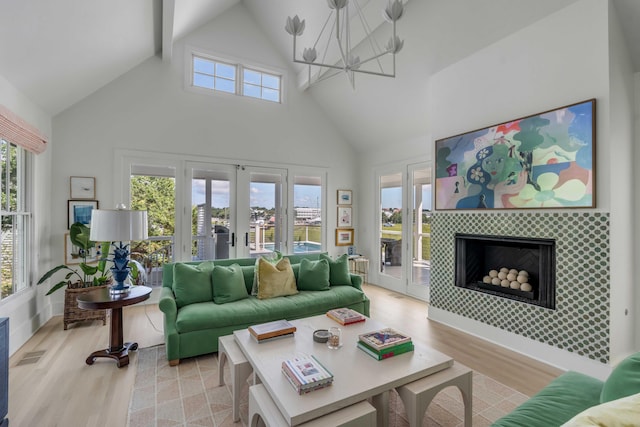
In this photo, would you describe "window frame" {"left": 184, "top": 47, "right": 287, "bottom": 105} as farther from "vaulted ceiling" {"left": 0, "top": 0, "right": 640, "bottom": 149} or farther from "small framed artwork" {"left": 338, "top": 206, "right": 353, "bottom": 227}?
"small framed artwork" {"left": 338, "top": 206, "right": 353, "bottom": 227}

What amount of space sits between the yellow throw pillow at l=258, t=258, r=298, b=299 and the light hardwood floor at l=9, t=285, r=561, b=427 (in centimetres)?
123

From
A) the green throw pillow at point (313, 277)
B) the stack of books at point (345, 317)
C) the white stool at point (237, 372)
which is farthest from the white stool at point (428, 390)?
the green throw pillow at point (313, 277)

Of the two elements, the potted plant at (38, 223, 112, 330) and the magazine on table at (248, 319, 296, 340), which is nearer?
the magazine on table at (248, 319, 296, 340)

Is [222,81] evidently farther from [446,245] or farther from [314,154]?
[446,245]

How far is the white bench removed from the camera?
1455 millimetres

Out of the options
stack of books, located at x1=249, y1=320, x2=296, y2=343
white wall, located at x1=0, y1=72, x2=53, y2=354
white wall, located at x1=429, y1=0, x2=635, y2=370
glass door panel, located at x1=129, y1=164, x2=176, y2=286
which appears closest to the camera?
stack of books, located at x1=249, y1=320, x2=296, y2=343

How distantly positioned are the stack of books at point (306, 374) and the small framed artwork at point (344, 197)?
4445 millimetres

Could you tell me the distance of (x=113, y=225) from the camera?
2.62 metres

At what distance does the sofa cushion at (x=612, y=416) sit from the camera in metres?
0.92

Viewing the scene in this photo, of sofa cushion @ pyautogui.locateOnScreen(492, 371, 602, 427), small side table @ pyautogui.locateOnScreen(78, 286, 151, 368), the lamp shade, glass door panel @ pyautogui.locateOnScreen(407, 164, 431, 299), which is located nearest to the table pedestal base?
small side table @ pyautogui.locateOnScreen(78, 286, 151, 368)

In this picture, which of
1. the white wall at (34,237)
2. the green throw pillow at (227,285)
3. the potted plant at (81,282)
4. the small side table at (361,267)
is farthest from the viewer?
the small side table at (361,267)

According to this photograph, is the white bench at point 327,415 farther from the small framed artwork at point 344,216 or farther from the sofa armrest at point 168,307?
the small framed artwork at point 344,216

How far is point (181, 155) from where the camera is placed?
4.70 meters

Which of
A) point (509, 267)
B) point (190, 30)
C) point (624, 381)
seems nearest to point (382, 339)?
point (624, 381)
